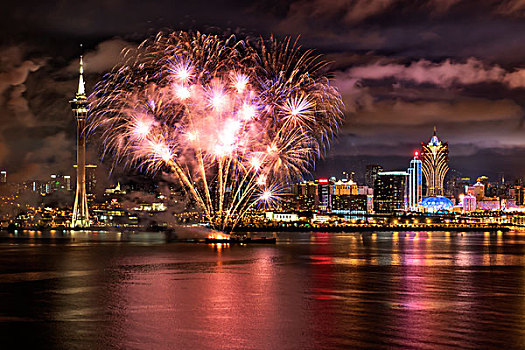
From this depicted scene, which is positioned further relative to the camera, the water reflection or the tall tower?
the tall tower

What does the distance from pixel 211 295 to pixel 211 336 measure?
7.06 m

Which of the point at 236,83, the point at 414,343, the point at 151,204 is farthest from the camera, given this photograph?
the point at 151,204

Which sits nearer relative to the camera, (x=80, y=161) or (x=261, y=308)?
(x=261, y=308)

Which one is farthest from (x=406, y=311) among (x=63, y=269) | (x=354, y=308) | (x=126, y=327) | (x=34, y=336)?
(x=63, y=269)

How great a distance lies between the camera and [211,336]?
544 inches

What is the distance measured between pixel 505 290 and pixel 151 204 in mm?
164384

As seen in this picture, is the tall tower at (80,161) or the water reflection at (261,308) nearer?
the water reflection at (261,308)

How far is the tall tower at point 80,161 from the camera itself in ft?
466

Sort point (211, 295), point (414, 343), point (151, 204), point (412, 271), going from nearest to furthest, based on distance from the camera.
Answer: point (414, 343), point (211, 295), point (412, 271), point (151, 204)

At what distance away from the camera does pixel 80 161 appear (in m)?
151

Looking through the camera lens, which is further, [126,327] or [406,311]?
[406,311]

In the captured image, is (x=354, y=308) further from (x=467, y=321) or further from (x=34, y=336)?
(x=34, y=336)

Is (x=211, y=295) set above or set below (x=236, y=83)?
below

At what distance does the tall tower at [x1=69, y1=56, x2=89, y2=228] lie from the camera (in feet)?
466
